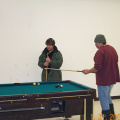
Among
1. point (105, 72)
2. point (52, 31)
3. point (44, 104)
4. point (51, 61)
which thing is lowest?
point (44, 104)

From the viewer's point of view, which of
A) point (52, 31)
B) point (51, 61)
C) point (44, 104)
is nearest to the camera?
point (44, 104)

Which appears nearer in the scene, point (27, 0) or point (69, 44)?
point (27, 0)

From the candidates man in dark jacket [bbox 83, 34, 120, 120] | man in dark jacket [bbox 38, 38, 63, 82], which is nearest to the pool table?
man in dark jacket [bbox 83, 34, 120, 120]

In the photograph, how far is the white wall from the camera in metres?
3.84

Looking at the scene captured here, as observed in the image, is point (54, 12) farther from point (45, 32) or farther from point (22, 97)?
point (22, 97)

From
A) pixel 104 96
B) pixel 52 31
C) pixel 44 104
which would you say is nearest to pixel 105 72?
pixel 104 96

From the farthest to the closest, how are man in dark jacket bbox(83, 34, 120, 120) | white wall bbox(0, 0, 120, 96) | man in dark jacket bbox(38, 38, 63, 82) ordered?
white wall bbox(0, 0, 120, 96), man in dark jacket bbox(38, 38, 63, 82), man in dark jacket bbox(83, 34, 120, 120)

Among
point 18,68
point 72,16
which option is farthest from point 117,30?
point 18,68

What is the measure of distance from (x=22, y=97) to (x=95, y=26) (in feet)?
10.1

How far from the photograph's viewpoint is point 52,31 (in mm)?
4102

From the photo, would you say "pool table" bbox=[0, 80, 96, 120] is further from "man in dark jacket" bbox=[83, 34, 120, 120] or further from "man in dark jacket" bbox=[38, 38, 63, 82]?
"man in dark jacket" bbox=[38, 38, 63, 82]

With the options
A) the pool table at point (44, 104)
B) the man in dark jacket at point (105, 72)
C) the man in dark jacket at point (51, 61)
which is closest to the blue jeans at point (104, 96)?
the man in dark jacket at point (105, 72)

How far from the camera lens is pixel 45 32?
405 centimetres

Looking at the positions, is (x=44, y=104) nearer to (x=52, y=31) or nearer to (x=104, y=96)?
(x=104, y=96)
